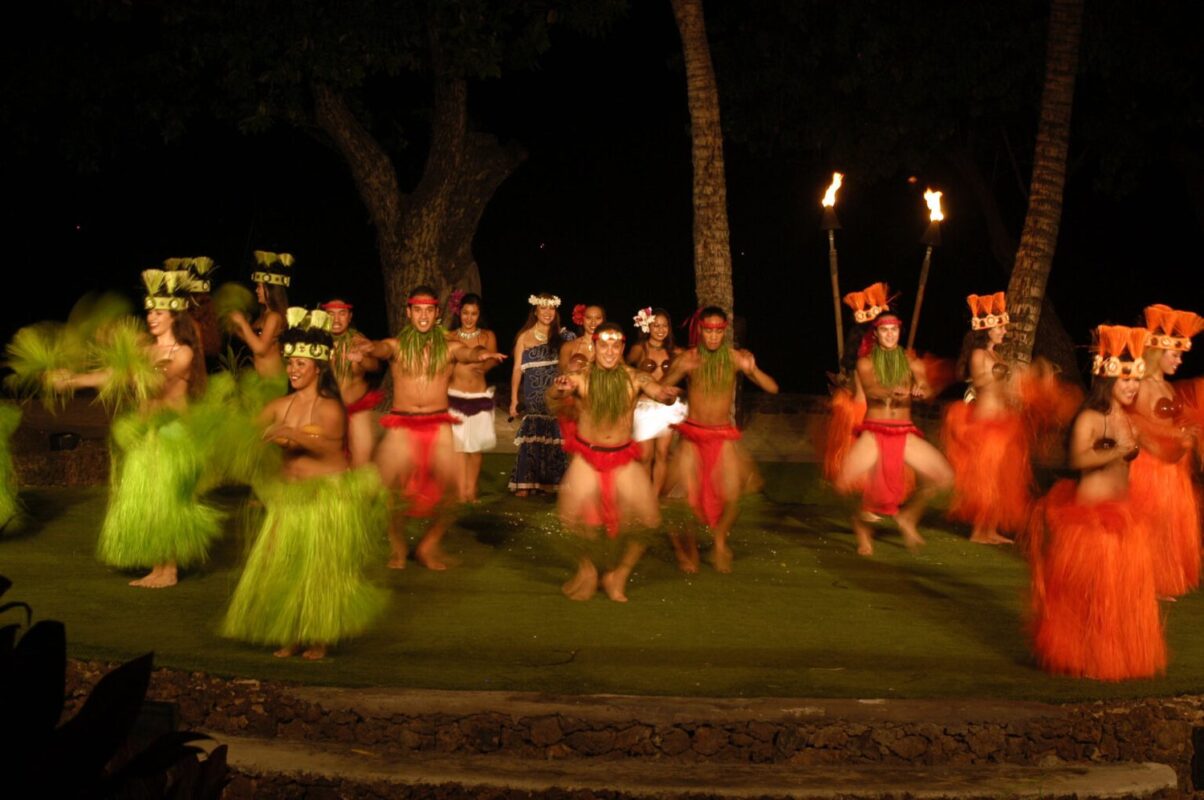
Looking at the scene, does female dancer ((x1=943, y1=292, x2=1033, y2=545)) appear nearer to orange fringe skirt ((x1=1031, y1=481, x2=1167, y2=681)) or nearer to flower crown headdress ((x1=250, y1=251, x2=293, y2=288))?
orange fringe skirt ((x1=1031, y1=481, x2=1167, y2=681))

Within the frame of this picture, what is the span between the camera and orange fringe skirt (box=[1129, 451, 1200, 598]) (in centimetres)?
743

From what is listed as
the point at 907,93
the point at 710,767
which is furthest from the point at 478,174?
the point at 710,767

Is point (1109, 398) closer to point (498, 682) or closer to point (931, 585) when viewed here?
point (931, 585)

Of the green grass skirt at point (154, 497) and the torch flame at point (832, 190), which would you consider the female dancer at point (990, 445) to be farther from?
the green grass skirt at point (154, 497)

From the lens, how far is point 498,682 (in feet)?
18.1

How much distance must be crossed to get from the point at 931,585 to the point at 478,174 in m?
8.92

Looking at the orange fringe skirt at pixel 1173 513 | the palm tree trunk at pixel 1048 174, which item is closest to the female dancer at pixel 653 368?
the orange fringe skirt at pixel 1173 513

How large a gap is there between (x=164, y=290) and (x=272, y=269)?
5.42 ft

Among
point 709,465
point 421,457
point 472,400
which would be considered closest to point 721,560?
point 709,465

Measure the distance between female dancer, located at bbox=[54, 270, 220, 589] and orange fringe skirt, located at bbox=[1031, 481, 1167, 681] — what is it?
4.01 meters

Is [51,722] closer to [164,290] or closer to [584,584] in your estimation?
[584,584]

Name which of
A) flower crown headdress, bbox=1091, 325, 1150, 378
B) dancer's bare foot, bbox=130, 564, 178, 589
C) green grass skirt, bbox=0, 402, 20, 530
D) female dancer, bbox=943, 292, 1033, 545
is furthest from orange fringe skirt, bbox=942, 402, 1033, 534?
green grass skirt, bbox=0, 402, 20, 530

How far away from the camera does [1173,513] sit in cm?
757

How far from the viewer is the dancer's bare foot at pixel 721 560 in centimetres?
785
